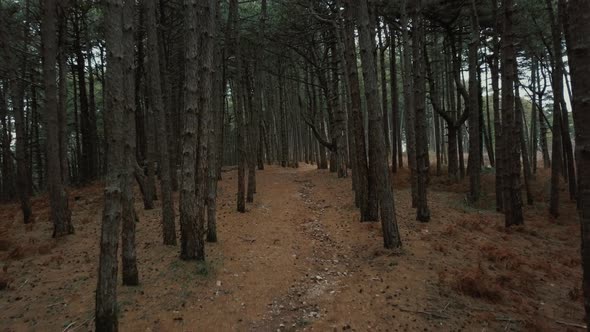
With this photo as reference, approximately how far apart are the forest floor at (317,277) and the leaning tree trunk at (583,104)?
2792 mm

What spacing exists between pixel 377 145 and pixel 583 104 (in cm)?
524

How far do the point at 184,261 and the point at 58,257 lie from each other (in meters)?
3.21

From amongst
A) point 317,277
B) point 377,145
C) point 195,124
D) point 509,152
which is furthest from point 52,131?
point 509,152

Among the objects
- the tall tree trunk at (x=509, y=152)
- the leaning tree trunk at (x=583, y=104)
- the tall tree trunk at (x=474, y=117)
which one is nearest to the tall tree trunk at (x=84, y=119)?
the tall tree trunk at (x=474, y=117)

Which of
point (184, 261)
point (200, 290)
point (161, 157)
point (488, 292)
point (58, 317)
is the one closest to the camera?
point (58, 317)

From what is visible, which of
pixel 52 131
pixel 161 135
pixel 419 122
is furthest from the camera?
pixel 419 122

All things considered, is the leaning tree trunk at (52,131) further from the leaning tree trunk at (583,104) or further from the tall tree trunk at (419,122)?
the leaning tree trunk at (583,104)

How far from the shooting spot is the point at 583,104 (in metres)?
3.05

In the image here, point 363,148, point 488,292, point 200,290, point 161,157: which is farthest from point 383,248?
point 161,157

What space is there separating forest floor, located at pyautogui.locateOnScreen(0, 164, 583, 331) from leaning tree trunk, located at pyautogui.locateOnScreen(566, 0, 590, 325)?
279cm

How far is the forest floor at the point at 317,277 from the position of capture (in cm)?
564

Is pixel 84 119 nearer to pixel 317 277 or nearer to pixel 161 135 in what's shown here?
pixel 161 135

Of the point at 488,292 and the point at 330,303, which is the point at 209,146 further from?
the point at 488,292

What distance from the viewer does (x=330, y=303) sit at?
6.20 metres
